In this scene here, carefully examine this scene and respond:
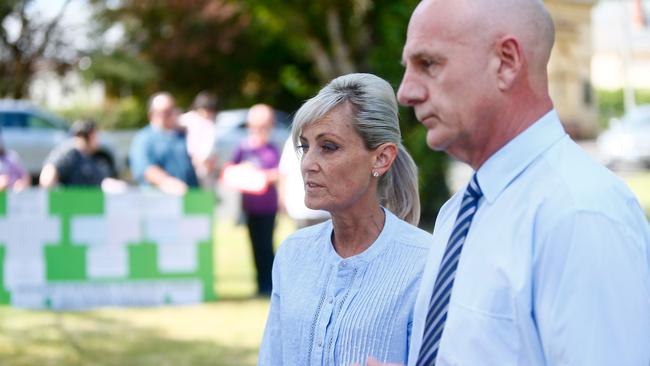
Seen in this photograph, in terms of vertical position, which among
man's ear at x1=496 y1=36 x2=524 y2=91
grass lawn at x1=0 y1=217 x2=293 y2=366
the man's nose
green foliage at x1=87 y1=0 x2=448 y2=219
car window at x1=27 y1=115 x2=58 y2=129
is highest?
green foliage at x1=87 y1=0 x2=448 y2=219

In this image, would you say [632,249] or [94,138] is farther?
[94,138]

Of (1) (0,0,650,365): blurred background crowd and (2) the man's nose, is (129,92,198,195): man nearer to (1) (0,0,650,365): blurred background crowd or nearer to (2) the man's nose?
(1) (0,0,650,365): blurred background crowd

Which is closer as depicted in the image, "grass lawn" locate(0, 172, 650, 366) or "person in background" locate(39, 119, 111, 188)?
"grass lawn" locate(0, 172, 650, 366)

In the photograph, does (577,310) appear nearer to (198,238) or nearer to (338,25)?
(198,238)

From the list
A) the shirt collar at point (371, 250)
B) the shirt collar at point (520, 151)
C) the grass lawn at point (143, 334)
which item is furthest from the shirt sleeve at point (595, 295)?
the grass lawn at point (143, 334)

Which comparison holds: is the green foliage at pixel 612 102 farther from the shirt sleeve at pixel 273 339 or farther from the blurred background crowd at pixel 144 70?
the shirt sleeve at pixel 273 339

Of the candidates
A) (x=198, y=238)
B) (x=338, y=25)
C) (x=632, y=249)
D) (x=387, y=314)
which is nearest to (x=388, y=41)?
(x=338, y=25)

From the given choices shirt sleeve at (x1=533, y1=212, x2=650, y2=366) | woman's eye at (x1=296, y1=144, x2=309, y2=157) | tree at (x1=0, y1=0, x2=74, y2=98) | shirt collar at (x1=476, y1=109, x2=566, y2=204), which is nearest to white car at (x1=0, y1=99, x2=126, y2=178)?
tree at (x1=0, y1=0, x2=74, y2=98)

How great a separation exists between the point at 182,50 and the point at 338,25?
69.0 feet

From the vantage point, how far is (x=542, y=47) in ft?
6.11

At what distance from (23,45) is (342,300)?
30.3 meters

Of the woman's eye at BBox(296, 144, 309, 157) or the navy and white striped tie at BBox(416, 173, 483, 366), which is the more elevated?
the woman's eye at BBox(296, 144, 309, 157)

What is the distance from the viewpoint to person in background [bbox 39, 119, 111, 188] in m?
10.3

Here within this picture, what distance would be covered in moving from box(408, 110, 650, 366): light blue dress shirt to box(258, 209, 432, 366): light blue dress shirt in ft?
2.96
